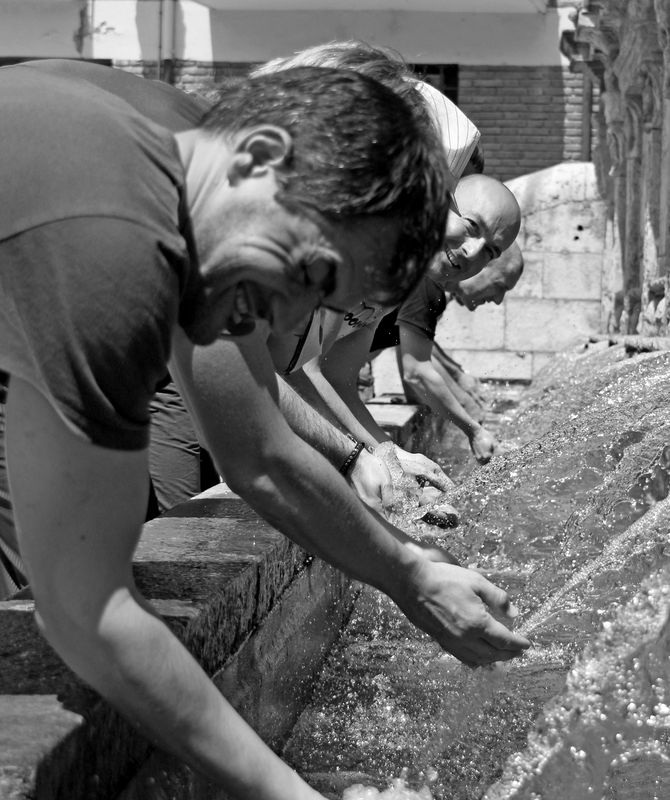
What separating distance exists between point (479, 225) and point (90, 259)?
3.41 metres

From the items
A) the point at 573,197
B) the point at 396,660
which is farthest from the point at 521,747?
the point at 573,197

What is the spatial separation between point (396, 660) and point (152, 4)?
16.4 m

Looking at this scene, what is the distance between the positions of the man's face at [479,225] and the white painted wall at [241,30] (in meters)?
14.2

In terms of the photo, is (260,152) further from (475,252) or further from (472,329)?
(472,329)

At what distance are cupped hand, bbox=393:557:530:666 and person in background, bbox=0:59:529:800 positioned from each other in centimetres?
57

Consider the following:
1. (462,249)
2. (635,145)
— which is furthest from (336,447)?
(635,145)

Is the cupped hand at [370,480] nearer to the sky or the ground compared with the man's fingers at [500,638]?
nearer to the ground

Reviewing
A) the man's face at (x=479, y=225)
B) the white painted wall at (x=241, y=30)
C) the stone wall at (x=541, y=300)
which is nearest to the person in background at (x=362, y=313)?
the man's face at (x=479, y=225)

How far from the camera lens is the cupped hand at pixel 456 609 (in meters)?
2.10

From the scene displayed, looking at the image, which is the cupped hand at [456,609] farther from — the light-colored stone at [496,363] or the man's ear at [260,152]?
the light-colored stone at [496,363]

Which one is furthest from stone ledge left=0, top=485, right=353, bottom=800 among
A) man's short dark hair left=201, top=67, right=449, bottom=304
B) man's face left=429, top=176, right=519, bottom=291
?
man's face left=429, top=176, right=519, bottom=291

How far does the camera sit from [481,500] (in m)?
4.81

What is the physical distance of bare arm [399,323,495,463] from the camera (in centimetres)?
619

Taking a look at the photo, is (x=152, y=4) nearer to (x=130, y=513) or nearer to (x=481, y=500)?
(x=481, y=500)
